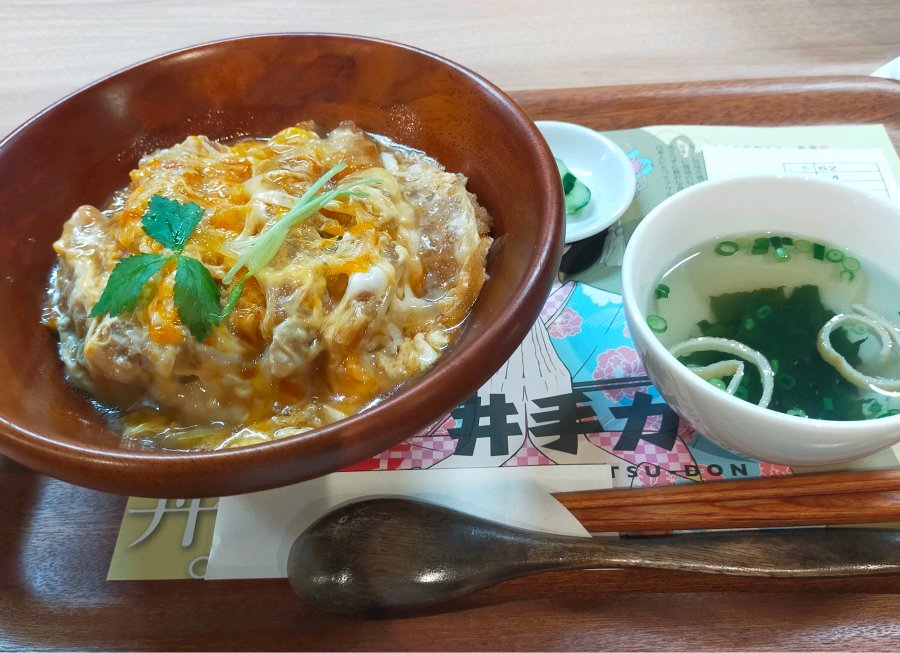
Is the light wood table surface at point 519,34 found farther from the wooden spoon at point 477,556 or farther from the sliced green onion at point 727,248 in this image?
the wooden spoon at point 477,556

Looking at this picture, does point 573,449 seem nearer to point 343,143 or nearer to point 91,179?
point 343,143

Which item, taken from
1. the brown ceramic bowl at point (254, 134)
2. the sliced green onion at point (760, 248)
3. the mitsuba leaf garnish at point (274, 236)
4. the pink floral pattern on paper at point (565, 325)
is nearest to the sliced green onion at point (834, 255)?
the sliced green onion at point (760, 248)

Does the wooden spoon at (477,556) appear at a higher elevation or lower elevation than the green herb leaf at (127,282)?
lower

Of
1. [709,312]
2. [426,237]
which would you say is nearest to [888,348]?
[709,312]

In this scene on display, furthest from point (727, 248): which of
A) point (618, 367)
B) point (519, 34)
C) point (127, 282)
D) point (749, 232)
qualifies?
point (519, 34)

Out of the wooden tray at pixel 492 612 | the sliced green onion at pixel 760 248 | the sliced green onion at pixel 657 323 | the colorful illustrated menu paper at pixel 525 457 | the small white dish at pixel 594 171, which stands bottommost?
the wooden tray at pixel 492 612
